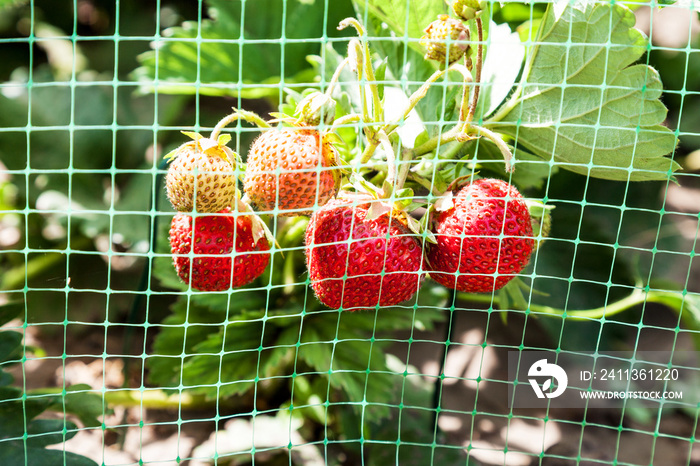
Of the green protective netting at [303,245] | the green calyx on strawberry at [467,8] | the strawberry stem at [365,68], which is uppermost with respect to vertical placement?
→ the green calyx on strawberry at [467,8]

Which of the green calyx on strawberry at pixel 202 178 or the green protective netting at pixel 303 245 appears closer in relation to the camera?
the green calyx on strawberry at pixel 202 178

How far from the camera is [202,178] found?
24.0 inches

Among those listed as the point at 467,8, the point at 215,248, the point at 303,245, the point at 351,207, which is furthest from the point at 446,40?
the point at 303,245

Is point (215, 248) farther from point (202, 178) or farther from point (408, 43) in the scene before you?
point (408, 43)

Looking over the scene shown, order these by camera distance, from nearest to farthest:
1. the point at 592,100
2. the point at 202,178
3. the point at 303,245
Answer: the point at 202,178
the point at 592,100
the point at 303,245

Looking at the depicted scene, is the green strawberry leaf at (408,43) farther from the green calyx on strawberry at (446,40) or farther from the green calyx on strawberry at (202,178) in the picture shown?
the green calyx on strawberry at (202,178)

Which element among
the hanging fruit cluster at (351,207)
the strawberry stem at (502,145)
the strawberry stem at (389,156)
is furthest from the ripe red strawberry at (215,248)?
the strawberry stem at (502,145)

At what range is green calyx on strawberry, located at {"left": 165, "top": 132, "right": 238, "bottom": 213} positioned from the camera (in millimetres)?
612

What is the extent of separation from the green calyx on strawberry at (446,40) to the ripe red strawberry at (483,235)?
5.5 inches

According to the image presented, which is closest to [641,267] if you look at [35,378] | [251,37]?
[251,37]

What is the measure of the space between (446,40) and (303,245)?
43 cm

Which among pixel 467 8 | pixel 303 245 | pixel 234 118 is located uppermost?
pixel 467 8

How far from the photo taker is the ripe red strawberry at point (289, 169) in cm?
64

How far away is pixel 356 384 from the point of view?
945 mm
